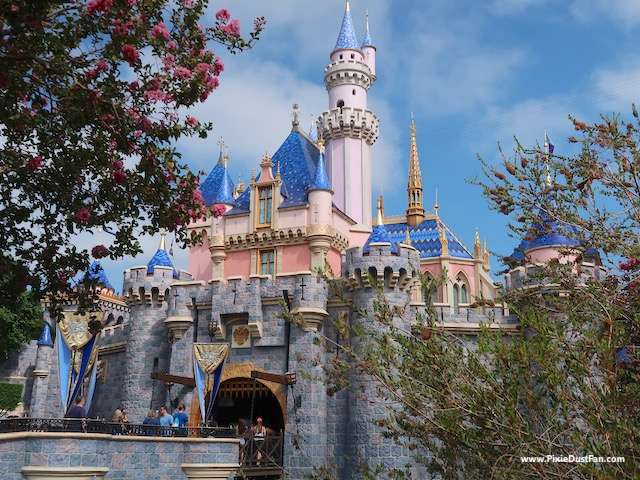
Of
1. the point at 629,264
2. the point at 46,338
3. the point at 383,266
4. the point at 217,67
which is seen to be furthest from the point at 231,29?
the point at 46,338

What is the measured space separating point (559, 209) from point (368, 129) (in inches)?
848

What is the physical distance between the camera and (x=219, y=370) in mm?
19984

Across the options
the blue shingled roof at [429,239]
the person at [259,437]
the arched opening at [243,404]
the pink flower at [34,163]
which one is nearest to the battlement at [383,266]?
the arched opening at [243,404]

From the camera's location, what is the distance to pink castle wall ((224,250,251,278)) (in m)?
25.4

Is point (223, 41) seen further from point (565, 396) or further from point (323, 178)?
point (323, 178)

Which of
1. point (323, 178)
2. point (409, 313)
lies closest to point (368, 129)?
point (323, 178)

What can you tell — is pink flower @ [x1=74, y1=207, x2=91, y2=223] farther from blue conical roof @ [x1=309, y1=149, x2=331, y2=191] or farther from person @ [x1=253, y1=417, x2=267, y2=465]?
blue conical roof @ [x1=309, y1=149, x2=331, y2=191]

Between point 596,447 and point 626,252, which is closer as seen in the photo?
point 596,447

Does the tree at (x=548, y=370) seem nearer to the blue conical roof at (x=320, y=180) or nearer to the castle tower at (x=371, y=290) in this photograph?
the castle tower at (x=371, y=290)

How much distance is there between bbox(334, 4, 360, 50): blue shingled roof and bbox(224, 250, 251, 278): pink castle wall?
1047 centimetres

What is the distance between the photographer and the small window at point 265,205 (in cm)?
2552

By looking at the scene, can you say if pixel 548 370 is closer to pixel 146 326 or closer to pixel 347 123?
pixel 146 326

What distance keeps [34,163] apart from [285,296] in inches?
537

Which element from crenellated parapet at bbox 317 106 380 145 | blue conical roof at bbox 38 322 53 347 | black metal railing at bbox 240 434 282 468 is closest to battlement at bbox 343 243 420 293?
black metal railing at bbox 240 434 282 468
